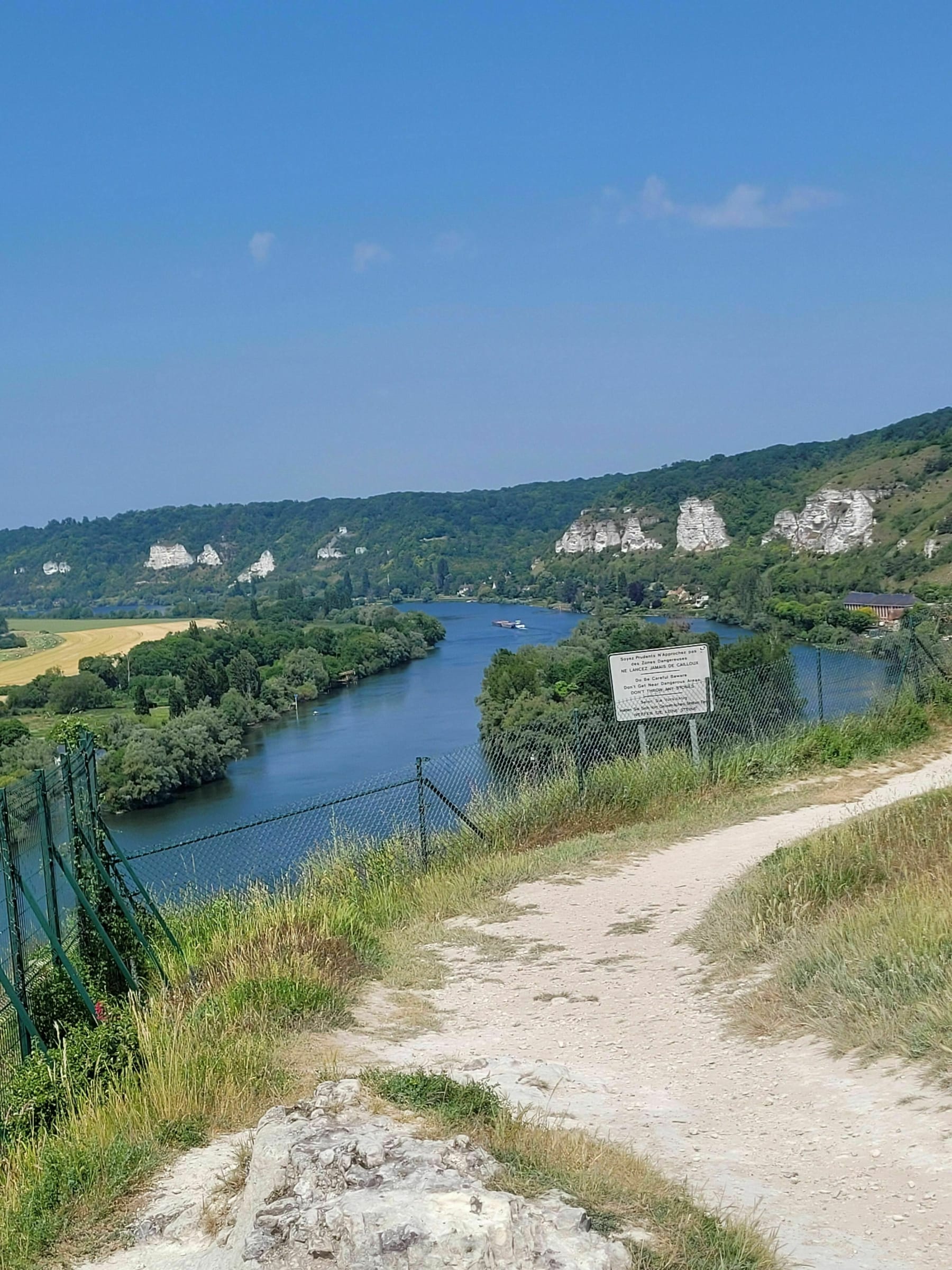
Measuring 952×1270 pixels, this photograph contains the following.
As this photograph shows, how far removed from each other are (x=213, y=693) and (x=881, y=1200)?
218ft

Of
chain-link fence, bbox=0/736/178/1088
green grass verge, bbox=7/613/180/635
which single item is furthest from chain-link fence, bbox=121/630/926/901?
green grass verge, bbox=7/613/180/635

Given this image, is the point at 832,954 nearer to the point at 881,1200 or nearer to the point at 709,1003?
the point at 709,1003

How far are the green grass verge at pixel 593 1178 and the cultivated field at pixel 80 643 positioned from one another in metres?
74.4

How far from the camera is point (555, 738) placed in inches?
556

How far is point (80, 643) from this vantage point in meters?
99.4

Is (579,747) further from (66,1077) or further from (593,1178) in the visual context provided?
(593,1178)

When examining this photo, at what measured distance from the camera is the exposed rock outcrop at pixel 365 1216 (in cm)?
359

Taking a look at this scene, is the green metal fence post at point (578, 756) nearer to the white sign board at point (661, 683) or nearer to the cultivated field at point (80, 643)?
the white sign board at point (661, 683)

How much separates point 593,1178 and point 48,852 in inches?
155

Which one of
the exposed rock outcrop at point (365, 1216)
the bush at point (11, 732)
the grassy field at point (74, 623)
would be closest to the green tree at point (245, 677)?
the bush at point (11, 732)

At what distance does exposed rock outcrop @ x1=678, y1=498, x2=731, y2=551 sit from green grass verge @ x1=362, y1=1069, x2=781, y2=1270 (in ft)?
406

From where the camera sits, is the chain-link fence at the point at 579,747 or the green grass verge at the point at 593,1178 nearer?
the green grass verge at the point at 593,1178

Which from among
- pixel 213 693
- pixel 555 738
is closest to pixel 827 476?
pixel 213 693

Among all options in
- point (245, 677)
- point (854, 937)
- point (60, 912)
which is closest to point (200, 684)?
point (245, 677)
